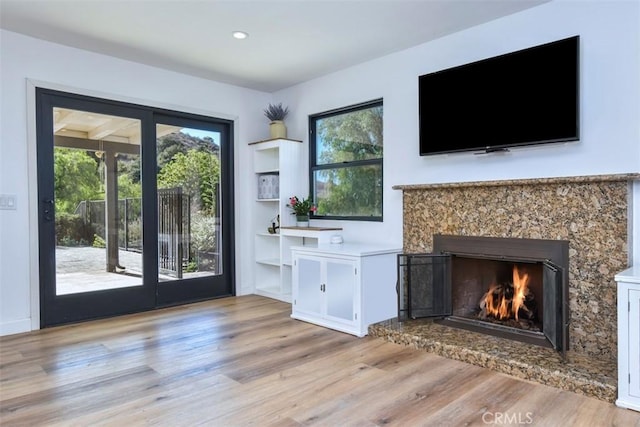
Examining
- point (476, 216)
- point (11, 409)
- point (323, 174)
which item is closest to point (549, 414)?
point (476, 216)

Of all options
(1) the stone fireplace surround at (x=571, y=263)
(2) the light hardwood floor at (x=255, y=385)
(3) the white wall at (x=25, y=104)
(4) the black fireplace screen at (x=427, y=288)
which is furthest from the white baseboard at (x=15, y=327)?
(4) the black fireplace screen at (x=427, y=288)

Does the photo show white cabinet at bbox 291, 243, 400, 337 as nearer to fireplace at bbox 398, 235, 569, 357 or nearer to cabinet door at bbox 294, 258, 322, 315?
cabinet door at bbox 294, 258, 322, 315

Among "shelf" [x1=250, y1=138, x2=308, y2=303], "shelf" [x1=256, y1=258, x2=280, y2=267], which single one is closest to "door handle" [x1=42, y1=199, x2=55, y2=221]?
"shelf" [x1=250, y1=138, x2=308, y2=303]

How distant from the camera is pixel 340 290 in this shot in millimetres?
3408

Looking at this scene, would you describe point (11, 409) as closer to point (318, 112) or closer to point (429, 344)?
point (429, 344)

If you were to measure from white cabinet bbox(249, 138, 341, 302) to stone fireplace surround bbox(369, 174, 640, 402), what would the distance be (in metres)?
1.59

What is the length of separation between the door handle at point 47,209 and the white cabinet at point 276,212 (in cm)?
204

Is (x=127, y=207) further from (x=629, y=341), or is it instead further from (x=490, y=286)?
(x=629, y=341)

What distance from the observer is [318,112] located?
449cm

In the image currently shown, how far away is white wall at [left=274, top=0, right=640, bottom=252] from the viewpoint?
2.52 meters

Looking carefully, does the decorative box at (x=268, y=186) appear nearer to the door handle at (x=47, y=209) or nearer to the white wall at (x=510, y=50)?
the white wall at (x=510, y=50)

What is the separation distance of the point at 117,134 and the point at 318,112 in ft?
6.63

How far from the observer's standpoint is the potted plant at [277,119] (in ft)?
15.3

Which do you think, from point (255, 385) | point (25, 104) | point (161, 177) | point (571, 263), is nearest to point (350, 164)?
point (161, 177)
